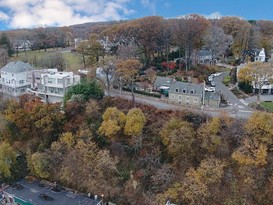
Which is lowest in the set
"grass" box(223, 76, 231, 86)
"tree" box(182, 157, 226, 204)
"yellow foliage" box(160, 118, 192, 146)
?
"tree" box(182, 157, 226, 204)

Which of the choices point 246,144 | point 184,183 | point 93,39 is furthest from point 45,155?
point 93,39

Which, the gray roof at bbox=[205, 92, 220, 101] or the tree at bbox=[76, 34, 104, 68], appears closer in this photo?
the gray roof at bbox=[205, 92, 220, 101]

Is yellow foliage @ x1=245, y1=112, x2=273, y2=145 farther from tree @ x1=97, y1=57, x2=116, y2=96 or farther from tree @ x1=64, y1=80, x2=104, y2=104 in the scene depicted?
tree @ x1=97, y1=57, x2=116, y2=96

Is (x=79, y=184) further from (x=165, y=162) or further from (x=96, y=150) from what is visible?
(x=165, y=162)

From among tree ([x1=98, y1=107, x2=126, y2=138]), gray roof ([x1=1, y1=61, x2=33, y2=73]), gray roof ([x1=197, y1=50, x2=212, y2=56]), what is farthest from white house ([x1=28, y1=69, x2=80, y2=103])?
gray roof ([x1=197, y1=50, x2=212, y2=56])

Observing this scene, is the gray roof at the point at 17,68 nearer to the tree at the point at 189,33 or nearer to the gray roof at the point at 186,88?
the gray roof at the point at 186,88

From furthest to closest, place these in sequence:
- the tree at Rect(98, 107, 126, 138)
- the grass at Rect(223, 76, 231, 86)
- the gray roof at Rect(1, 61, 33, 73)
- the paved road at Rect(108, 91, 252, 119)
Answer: the gray roof at Rect(1, 61, 33, 73)
the grass at Rect(223, 76, 231, 86)
the paved road at Rect(108, 91, 252, 119)
the tree at Rect(98, 107, 126, 138)

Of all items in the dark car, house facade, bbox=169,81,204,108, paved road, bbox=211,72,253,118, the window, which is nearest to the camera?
the dark car
